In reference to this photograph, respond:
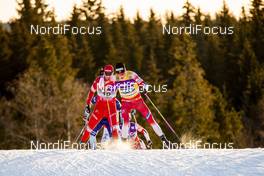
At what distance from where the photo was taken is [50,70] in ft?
156

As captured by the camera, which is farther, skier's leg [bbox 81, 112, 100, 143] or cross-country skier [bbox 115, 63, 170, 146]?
skier's leg [bbox 81, 112, 100, 143]

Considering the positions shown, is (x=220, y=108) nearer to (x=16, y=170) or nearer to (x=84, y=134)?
(x=84, y=134)

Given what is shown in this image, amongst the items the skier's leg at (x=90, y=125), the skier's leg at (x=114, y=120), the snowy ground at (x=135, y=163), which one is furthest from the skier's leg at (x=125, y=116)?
the snowy ground at (x=135, y=163)

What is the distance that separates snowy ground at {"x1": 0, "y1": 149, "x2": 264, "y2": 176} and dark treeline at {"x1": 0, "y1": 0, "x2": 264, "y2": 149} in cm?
2944

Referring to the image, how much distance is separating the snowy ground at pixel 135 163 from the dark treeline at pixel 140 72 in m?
29.4

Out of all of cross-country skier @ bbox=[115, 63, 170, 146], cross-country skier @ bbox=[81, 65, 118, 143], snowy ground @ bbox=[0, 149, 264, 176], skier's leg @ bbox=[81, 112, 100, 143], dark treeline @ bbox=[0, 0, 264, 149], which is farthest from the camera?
dark treeline @ bbox=[0, 0, 264, 149]

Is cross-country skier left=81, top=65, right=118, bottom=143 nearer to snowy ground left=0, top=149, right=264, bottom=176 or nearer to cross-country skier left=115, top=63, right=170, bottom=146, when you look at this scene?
cross-country skier left=115, top=63, right=170, bottom=146

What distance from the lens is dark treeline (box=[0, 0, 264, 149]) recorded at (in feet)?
136

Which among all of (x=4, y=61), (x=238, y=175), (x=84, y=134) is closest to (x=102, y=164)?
(x=238, y=175)

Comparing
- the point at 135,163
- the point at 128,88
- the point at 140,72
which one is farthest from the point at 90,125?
the point at 140,72

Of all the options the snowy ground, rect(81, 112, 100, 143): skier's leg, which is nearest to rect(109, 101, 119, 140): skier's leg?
rect(81, 112, 100, 143): skier's leg

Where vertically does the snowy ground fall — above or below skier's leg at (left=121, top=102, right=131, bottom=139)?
below

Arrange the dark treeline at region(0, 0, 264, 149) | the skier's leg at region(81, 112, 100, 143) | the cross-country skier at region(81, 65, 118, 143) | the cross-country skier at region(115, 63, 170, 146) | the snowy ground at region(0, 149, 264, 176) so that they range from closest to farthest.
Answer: the snowy ground at region(0, 149, 264, 176) < the cross-country skier at region(115, 63, 170, 146) < the cross-country skier at region(81, 65, 118, 143) < the skier's leg at region(81, 112, 100, 143) < the dark treeline at region(0, 0, 264, 149)

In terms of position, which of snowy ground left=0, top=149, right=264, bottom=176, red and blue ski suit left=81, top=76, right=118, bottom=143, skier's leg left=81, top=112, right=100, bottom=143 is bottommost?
snowy ground left=0, top=149, right=264, bottom=176
